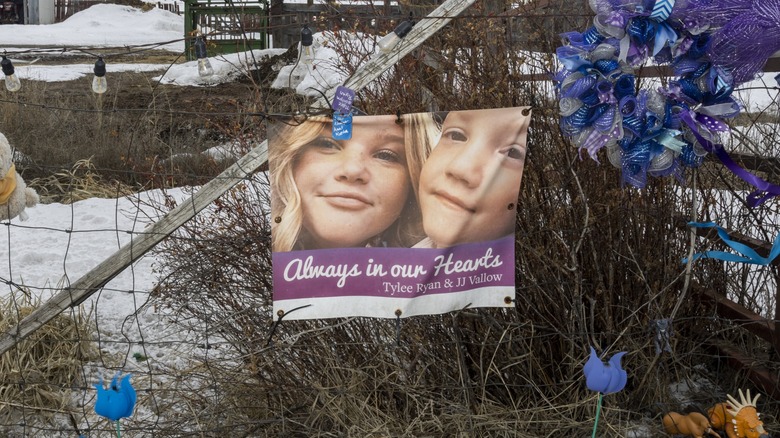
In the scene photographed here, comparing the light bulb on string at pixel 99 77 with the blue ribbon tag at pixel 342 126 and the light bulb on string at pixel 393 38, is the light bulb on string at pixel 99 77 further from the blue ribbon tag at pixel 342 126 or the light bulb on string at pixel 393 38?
the light bulb on string at pixel 393 38

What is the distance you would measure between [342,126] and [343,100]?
91 mm

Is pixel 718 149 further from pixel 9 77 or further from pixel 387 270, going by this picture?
pixel 9 77

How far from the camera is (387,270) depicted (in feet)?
9.88

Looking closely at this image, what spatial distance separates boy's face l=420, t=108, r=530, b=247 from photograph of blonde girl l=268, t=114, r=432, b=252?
94 millimetres

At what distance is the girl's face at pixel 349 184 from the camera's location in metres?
2.98

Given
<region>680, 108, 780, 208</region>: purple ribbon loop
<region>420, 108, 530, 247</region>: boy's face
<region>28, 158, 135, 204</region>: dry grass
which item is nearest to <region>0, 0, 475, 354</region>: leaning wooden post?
<region>420, 108, 530, 247</region>: boy's face

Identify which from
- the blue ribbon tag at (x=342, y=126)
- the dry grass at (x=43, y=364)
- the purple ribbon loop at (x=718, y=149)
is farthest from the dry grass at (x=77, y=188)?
the purple ribbon loop at (x=718, y=149)

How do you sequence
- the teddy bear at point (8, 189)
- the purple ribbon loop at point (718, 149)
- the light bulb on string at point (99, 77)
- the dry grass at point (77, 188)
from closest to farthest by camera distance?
1. the purple ribbon loop at point (718, 149)
2. the teddy bear at point (8, 189)
3. the light bulb on string at point (99, 77)
4. the dry grass at point (77, 188)

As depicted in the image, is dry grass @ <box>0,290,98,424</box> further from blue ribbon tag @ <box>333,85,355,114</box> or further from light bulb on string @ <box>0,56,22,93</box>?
blue ribbon tag @ <box>333,85,355,114</box>

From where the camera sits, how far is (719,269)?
12.9 feet

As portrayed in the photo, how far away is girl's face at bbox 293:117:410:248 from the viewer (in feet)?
9.77

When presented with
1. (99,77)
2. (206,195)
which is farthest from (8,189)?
(206,195)

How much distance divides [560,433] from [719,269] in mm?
1101

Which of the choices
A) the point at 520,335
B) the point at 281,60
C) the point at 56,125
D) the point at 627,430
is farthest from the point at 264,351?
the point at 281,60
